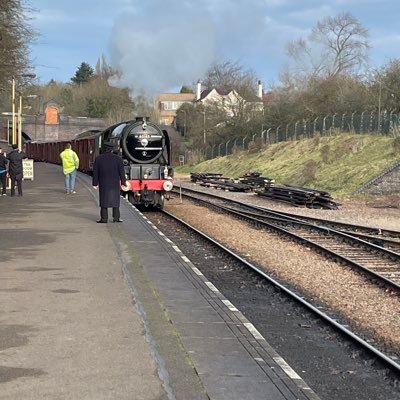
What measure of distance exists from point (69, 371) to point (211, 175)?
4228cm

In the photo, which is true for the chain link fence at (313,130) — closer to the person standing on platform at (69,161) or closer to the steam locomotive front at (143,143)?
the steam locomotive front at (143,143)

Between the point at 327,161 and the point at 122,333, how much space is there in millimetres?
35105

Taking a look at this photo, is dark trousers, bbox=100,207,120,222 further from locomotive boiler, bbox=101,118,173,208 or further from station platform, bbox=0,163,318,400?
locomotive boiler, bbox=101,118,173,208

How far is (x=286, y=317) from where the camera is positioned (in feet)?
26.4

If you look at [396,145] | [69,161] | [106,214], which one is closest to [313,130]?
[396,145]

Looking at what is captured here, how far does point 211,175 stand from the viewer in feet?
153

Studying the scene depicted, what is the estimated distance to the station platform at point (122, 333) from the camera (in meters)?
4.24

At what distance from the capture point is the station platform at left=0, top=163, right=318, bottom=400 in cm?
424

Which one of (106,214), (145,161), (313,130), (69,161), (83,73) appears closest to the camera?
(106,214)

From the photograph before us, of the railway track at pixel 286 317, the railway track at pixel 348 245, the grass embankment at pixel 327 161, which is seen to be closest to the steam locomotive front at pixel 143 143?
the railway track at pixel 348 245

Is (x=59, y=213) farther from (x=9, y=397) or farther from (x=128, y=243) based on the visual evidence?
(x=9, y=397)

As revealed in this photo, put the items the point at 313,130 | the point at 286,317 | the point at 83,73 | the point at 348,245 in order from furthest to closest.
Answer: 1. the point at 83,73
2. the point at 313,130
3. the point at 348,245
4. the point at 286,317

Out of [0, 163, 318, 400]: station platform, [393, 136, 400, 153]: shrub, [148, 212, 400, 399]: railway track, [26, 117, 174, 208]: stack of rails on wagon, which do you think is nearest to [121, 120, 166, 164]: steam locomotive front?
[26, 117, 174, 208]: stack of rails on wagon

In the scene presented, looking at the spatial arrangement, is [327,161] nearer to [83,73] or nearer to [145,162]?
[145,162]
